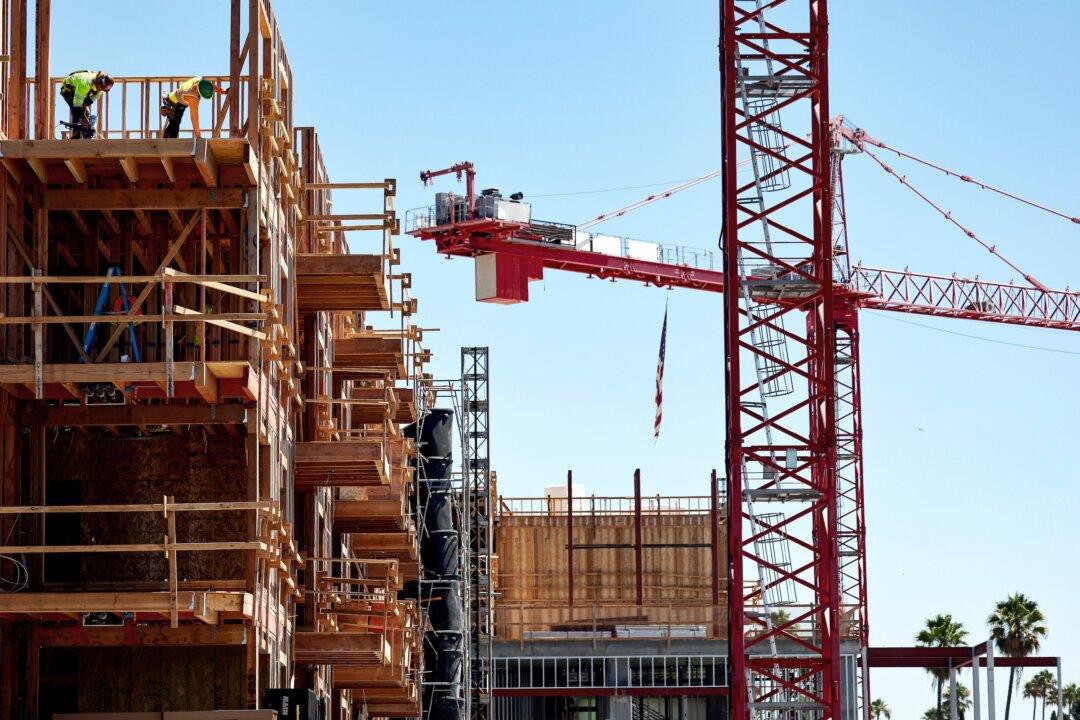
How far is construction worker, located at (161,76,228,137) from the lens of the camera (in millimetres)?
25750

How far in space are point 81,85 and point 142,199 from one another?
5.38 feet

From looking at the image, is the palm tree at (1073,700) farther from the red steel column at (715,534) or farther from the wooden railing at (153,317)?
the wooden railing at (153,317)

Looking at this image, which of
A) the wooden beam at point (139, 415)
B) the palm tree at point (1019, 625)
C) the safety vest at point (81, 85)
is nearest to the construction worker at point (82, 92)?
the safety vest at point (81, 85)

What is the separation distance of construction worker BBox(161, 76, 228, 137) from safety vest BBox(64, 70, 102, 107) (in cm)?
105

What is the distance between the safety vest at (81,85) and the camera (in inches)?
1002

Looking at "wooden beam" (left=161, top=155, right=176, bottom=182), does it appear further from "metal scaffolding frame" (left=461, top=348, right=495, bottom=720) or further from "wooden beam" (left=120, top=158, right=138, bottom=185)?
"metal scaffolding frame" (left=461, top=348, right=495, bottom=720)

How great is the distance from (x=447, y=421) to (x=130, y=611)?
28251mm

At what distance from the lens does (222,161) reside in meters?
25.6

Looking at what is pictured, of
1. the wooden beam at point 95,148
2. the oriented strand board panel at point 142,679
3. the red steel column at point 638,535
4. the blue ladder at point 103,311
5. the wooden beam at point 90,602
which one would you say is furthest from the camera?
the red steel column at point 638,535

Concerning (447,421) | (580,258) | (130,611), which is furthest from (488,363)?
(130,611)

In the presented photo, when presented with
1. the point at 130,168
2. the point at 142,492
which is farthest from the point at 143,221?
the point at 142,492

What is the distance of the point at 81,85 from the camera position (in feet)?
83.5

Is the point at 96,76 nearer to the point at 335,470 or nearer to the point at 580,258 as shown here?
the point at 335,470

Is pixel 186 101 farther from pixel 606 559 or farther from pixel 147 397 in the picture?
pixel 606 559
